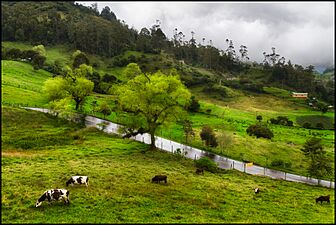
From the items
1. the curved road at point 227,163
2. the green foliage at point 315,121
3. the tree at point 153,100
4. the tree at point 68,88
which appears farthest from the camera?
the green foliage at point 315,121

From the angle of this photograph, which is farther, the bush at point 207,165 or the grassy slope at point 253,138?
the grassy slope at point 253,138

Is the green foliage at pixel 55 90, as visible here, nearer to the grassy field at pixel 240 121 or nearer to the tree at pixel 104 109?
the grassy field at pixel 240 121

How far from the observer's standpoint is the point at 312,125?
124 m

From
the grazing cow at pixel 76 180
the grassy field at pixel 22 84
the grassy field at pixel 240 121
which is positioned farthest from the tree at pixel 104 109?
the grazing cow at pixel 76 180

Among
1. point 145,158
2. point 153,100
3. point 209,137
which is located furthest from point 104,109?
point 145,158

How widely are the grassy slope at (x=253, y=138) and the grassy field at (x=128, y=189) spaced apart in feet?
55.9

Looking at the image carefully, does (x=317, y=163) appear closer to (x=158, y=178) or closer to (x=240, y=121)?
(x=158, y=178)

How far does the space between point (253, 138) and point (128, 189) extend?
189ft

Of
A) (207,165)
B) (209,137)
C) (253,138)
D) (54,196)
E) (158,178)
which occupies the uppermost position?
(54,196)

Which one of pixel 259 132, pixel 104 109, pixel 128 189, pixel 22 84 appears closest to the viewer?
pixel 128 189

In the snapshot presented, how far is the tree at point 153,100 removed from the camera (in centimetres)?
6400

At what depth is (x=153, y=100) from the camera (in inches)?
2511

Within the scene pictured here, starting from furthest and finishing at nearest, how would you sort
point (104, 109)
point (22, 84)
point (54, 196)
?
point (22, 84)
point (104, 109)
point (54, 196)

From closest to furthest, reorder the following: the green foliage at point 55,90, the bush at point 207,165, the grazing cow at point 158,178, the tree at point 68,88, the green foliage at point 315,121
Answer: the grazing cow at point 158,178 < the bush at point 207,165 < the green foliage at point 55,90 < the tree at point 68,88 < the green foliage at point 315,121
